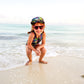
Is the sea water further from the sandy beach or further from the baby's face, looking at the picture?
the baby's face

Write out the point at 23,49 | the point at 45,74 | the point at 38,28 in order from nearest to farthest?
the point at 45,74
the point at 38,28
the point at 23,49

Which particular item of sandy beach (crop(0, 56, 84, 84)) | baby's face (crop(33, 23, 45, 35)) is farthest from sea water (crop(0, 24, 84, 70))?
baby's face (crop(33, 23, 45, 35))

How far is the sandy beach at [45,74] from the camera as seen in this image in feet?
6.54

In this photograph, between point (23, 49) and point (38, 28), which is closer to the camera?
point (38, 28)

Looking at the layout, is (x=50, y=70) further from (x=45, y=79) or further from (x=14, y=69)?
(x=14, y=69)

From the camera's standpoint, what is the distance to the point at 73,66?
267cm

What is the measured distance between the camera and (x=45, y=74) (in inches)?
88.9

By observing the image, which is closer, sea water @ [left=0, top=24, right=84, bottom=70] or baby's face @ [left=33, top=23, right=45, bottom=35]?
baby's face @ [left=33, top=23, right=45, bottom=35]

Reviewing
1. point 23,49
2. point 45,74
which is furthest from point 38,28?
point 23,49

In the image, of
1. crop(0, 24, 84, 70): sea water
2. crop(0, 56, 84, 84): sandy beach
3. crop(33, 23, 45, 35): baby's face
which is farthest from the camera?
crop(0, 24, 84, 70): sea water

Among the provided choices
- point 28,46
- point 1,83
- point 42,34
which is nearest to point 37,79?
point 1,83

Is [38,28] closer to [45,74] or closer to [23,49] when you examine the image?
[45,74]

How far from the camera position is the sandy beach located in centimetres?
199

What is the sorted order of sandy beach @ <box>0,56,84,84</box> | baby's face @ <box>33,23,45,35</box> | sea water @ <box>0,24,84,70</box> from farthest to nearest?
1. sea water @ <box>0,24,84,70</box>
2. baby's face @ <box>33,23,45,35</box>
3. sandy beach @ <box>0,56,84,84</box>
